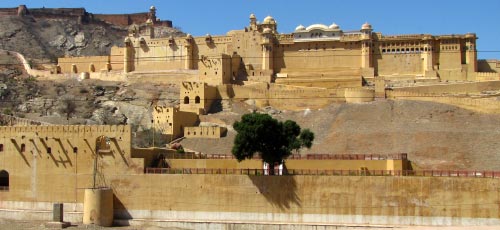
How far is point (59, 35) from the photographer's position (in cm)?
12088

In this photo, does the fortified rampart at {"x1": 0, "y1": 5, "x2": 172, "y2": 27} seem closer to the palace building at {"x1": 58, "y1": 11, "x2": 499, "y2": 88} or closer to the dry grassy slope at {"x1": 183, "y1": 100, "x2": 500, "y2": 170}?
the palace building at {"x1": 58, "y1": 11, "x2": 499, "y2": 88}

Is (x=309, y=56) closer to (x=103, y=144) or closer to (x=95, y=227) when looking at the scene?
(x=103, y=144)

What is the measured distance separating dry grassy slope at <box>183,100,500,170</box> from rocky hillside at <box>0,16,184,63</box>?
6101cm

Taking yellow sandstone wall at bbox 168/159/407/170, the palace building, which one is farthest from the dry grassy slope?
the palace building

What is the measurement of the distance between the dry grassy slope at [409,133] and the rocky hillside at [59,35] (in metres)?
61.0

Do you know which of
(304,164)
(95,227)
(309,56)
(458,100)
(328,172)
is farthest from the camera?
(309,56)


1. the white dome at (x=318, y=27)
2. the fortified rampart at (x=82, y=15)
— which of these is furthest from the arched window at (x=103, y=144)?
the fortified rampart at (x=82, y=15)

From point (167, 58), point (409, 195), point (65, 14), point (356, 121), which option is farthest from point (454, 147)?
point (65, 14)

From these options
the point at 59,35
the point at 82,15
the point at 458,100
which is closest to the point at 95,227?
the point at 458,100

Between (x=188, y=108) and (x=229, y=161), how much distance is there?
25.8 metres

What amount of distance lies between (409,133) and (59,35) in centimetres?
8170

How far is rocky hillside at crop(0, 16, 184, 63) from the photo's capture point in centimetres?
11519

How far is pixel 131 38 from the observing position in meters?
83.6

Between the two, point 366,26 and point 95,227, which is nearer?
point 95,227
